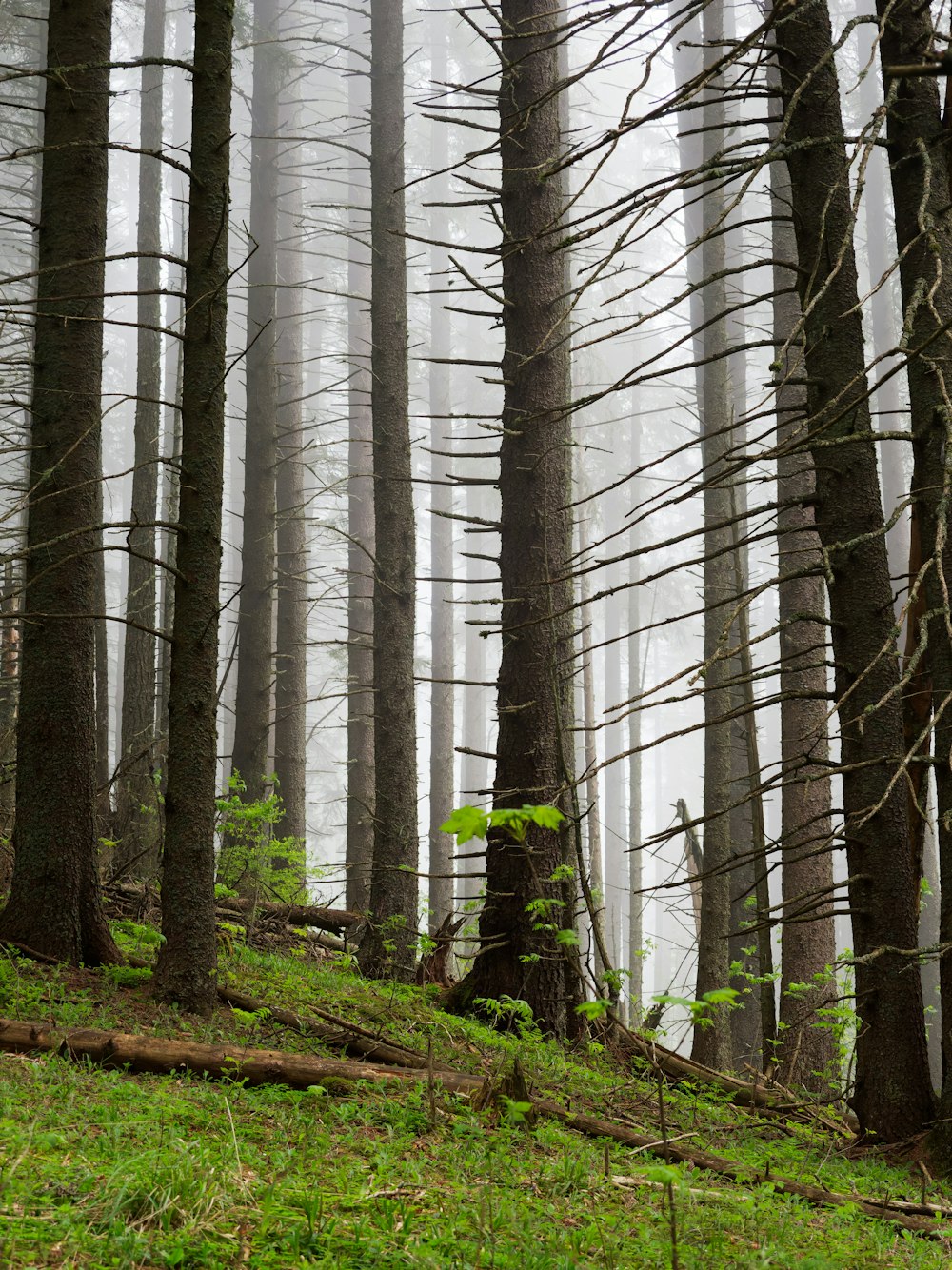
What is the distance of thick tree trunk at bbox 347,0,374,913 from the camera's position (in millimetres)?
12430

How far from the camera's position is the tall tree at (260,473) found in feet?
43.1

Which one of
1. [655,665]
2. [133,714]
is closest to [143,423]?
[133,714]

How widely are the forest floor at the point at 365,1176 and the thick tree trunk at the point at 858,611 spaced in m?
0.48

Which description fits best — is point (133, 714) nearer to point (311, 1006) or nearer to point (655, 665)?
point (311, 1006)

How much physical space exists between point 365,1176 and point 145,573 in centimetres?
1188

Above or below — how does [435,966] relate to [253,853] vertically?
below

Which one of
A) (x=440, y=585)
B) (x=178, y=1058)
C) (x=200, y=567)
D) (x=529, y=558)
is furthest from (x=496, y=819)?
(x=440, y=585)

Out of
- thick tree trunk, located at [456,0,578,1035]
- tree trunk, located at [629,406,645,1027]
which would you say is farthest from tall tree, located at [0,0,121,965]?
tree trunk, located at [629,406,645,1027]

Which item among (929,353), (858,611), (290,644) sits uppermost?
(290,644)

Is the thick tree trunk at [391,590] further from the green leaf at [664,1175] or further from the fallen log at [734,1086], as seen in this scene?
the green leaf at [664,1175]

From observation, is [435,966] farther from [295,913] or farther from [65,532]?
[65,532]

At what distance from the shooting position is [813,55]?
5.23 metres

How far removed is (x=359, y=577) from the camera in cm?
2048

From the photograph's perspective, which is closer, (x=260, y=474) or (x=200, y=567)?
(x=200, y=567)
